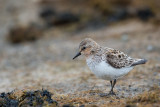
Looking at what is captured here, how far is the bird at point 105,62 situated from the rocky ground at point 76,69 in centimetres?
58

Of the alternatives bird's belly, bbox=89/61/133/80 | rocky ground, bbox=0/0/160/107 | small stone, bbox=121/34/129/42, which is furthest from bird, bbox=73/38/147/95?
small stone, bbox=121/34/129/42

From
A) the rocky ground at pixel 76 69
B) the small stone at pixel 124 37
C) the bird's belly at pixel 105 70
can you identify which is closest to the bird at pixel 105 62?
the bird's belly at pixel 105 70

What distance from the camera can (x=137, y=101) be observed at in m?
6.48

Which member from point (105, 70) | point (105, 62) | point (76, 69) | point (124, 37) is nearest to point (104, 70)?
point (105, 70)

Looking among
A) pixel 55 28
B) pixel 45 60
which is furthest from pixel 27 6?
pixel 45 60

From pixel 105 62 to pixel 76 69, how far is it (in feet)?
14.9

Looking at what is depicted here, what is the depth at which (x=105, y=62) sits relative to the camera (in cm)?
701

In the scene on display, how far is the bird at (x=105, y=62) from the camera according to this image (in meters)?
6.94

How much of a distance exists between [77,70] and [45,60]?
2562 millimetres

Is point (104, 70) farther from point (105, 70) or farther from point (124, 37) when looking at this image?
point (124, 37)

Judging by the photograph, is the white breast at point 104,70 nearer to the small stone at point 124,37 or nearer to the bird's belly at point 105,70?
the bird's belly at point 105,70

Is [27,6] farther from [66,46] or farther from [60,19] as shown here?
[66,46]

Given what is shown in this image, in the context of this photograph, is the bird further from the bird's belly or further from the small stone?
the small stone

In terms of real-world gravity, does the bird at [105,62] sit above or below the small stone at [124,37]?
below
